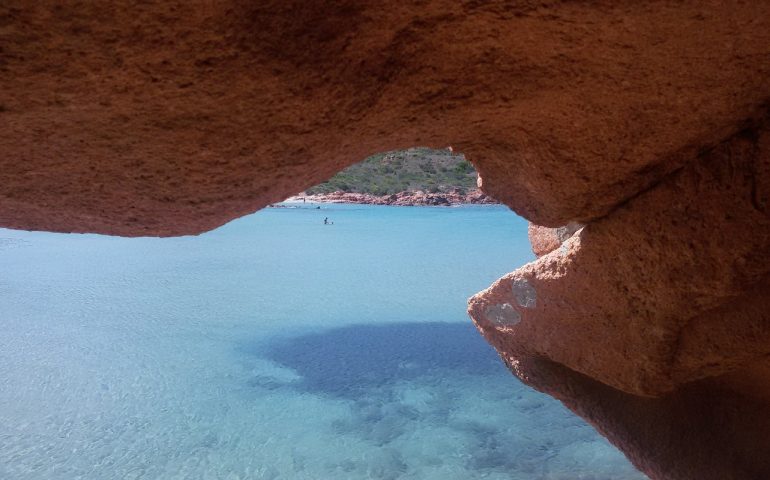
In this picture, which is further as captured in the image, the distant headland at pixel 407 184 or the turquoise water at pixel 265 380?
the distant headland at pixel 407 184

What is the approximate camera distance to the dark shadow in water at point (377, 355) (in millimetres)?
5918

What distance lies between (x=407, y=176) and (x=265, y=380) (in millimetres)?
28309

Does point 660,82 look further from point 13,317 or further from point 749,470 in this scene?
point 13,317

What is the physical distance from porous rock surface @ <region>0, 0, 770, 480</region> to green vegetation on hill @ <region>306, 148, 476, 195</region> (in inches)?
1132

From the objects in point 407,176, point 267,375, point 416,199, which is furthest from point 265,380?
point 407,176

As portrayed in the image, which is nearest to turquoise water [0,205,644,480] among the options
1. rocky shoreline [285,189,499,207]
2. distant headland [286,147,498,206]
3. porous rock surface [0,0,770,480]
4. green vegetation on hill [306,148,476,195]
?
porous rock surface [0,0,770,480]

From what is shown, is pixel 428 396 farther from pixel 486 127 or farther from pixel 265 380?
pixel 486 127

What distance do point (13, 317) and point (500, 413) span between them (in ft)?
24.3

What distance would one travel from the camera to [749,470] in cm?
208

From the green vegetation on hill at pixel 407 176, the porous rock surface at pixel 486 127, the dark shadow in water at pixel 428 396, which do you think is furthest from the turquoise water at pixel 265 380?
the green vegetation on hill at pixel 407 176

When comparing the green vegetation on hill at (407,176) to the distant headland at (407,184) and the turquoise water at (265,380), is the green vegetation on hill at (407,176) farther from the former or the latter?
the turquoise water at (265,380)

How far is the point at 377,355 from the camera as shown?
6.76 m

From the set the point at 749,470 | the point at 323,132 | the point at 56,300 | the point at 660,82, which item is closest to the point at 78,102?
the point at 323,132

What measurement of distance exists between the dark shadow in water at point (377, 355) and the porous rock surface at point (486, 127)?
4.13 m
